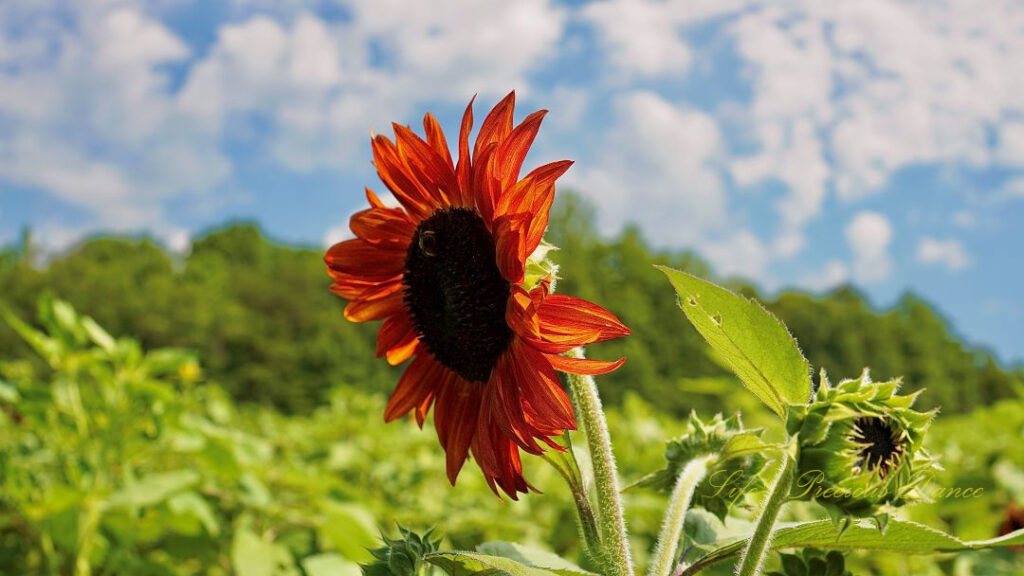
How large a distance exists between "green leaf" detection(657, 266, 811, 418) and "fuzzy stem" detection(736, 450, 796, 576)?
6cm

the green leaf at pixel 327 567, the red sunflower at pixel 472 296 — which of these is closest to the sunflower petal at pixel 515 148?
the red sunflower at pixel 472 296

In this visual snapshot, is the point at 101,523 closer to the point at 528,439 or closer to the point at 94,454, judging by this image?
the point at 94,454

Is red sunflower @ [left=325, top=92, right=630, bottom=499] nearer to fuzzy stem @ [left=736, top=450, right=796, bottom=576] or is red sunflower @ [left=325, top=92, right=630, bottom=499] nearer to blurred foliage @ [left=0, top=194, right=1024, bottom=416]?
fuzzy stem @ [left=736, top=450, right=796, bottom=576]

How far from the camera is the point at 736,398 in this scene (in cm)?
383

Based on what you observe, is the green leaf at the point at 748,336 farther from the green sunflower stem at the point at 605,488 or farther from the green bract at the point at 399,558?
the green bract at the point at 399,558

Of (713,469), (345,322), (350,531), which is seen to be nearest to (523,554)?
(713,469)

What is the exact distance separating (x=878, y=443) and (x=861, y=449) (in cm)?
3

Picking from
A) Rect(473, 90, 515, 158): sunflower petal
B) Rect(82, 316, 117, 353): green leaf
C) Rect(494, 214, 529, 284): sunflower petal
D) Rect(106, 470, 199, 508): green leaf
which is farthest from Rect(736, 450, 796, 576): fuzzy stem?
Rect(82, 316, 117, 353): green leaf

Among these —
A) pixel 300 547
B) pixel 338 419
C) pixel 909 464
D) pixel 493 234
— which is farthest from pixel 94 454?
pixel 338 419

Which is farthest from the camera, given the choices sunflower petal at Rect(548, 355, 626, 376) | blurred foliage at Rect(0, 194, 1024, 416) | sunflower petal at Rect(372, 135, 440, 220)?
blurred foliage at Rect(0, 194, 1024, 416)

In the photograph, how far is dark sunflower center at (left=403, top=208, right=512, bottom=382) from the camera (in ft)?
2.90

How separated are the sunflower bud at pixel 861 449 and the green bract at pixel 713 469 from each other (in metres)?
0.15

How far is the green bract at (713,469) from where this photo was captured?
0.81 metres

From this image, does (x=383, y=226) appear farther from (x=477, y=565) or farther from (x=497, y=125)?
(x=477, y=565)
